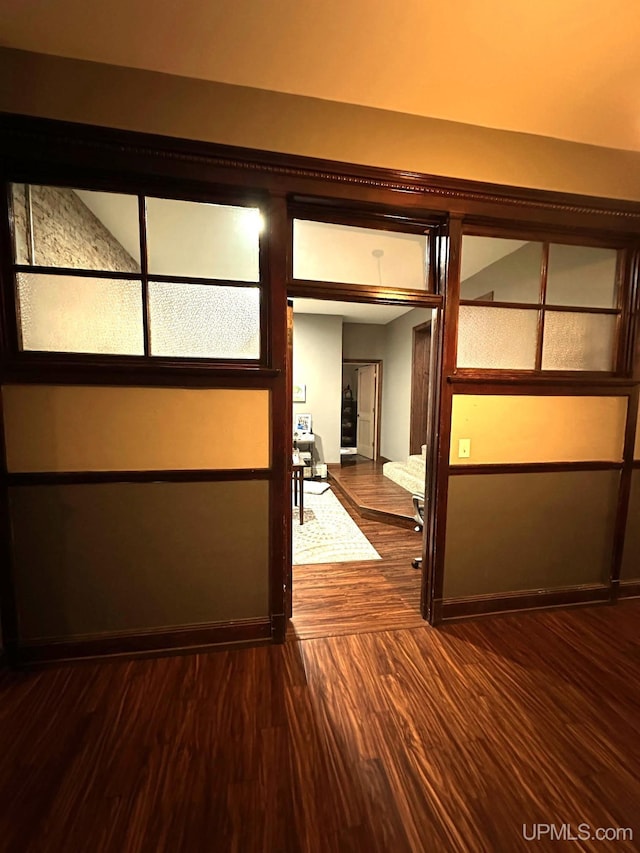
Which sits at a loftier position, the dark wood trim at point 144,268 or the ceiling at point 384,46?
the ceiling at point 384,46

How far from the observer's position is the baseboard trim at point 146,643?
5.76 ft

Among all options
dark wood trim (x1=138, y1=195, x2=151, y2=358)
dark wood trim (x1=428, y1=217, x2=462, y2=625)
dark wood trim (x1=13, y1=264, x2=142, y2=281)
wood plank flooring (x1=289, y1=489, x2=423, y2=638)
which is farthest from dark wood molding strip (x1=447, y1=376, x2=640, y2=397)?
dark wood trim (x1=13, y1=264, x2=142, y2=281)

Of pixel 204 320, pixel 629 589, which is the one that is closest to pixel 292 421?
pixel 204 320

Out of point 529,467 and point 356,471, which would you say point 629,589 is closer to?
point 529,467

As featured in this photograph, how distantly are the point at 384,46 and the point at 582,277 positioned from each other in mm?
1721

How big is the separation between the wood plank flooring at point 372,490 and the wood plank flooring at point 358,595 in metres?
0.94

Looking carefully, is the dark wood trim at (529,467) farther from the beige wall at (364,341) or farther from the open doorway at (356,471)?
the beige wall at (364,341)

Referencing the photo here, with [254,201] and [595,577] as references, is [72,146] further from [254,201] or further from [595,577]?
[595,577]

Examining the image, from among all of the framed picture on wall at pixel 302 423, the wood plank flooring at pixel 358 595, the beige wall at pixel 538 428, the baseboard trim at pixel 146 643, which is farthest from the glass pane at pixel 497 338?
the framed picture on wall at pixel 302 423

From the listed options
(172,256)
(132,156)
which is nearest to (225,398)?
(172,256)

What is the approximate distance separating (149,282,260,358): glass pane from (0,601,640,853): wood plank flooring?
1627 millimetres

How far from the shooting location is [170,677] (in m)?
1.72

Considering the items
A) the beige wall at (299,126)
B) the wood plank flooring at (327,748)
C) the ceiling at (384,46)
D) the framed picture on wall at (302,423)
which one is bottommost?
the wood plank flooring at (327,748)

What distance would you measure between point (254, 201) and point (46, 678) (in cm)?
257
